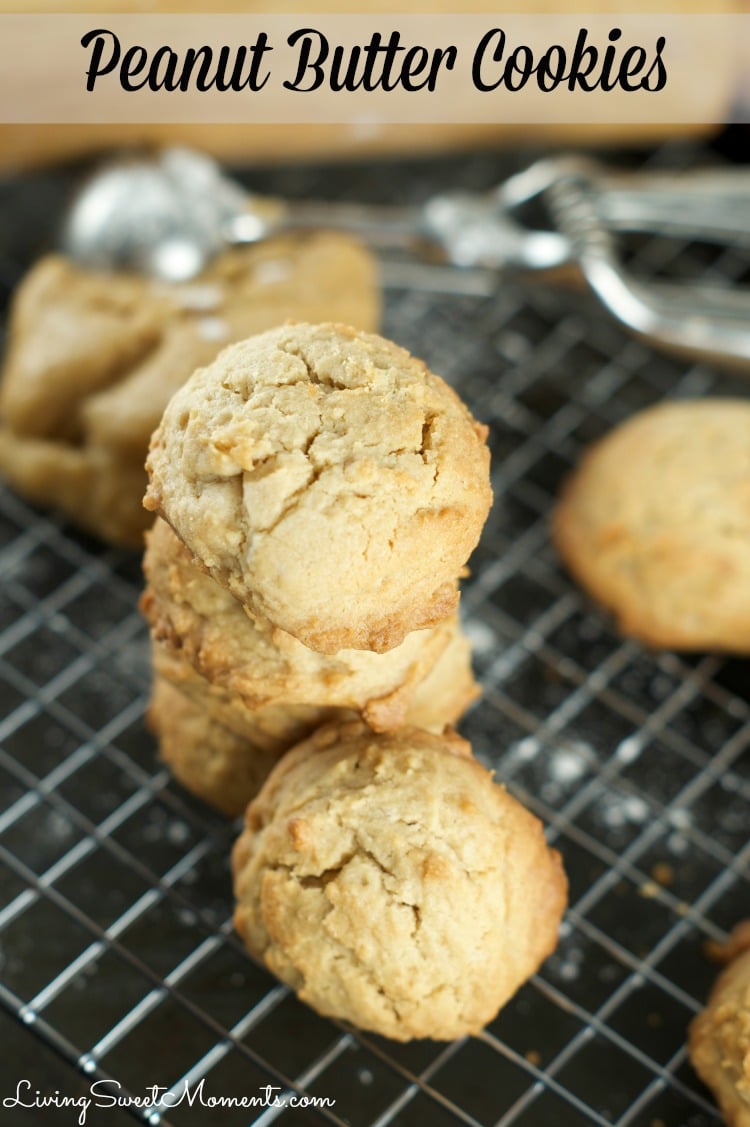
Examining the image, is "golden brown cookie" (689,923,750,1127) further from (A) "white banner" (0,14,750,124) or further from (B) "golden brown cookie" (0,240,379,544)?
(A) "white banner" (0,14,750,124)

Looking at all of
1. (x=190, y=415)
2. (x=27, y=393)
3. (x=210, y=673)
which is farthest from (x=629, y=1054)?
(x=27, y=393)

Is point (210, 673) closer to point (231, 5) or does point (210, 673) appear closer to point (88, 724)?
point (88, 724)

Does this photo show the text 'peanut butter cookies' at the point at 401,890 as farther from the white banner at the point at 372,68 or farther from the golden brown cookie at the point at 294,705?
the white banner at the point at 372,68

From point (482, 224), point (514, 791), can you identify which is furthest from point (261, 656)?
point (482, 224)

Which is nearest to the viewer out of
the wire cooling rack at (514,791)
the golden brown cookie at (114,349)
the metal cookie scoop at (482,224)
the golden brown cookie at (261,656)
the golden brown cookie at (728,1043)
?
the golden brown cookie at (261,656)

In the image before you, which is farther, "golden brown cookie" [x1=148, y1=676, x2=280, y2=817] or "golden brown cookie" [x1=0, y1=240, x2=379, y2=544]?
"golden brown cookie" [x1=0, y1=240, x2=379, y2=544]

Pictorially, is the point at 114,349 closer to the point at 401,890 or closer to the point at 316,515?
the point at 316,515

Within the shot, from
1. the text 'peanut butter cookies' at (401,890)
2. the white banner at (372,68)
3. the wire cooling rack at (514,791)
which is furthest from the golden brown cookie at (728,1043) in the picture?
the white banner at (372,68)

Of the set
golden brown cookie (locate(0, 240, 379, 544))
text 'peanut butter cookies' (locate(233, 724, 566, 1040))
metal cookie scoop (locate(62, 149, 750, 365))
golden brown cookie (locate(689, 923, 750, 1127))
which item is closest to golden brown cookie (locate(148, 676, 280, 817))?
text 'peanut butter cookies' (locate(233, 724, 566, 1040))
